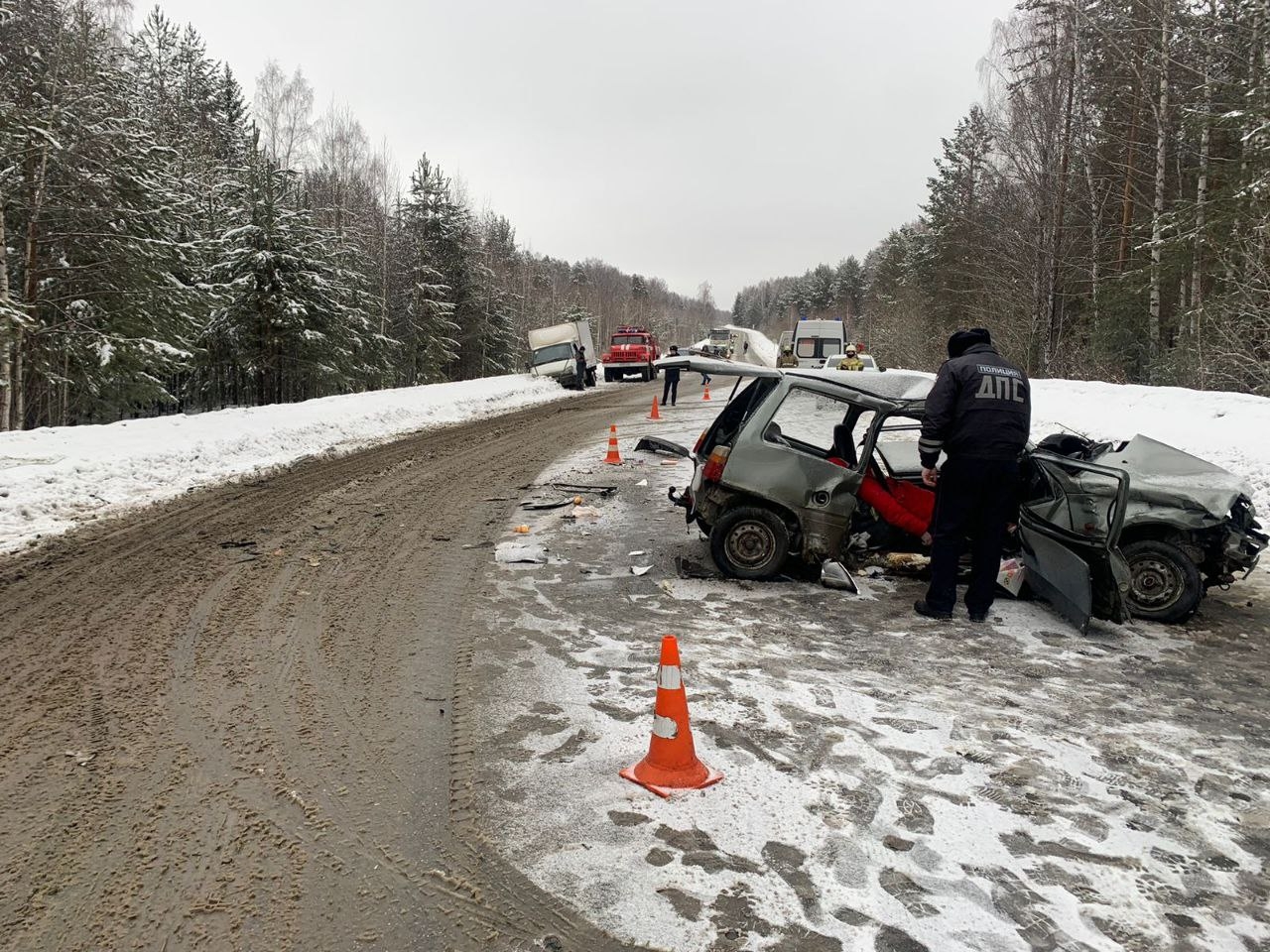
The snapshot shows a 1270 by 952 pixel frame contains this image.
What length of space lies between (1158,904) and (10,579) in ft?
24.6

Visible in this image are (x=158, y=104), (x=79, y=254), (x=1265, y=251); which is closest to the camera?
(x=1265, y=251)

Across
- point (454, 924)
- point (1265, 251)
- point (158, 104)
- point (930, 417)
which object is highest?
point (158, 104)

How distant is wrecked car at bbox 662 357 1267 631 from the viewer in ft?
17.1

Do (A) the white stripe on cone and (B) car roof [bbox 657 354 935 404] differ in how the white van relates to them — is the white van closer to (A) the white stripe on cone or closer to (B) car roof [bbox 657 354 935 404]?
(B) car roof [bbox 657 354 935 404]

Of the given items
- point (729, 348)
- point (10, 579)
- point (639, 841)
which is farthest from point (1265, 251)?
point (729, 348)

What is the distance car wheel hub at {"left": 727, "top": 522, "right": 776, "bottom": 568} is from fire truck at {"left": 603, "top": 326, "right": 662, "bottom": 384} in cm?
2953

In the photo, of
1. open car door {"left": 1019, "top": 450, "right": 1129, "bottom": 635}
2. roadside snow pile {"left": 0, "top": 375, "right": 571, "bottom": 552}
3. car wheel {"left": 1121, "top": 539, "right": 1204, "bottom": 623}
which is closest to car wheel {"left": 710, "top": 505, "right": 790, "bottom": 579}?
open car door {"left": 1019, "top": 450, "right": 1129, "bottom": 635}

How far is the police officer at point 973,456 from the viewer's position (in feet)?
16.6

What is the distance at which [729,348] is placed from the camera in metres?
53.5

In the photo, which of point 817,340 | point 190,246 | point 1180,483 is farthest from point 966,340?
point 817,340

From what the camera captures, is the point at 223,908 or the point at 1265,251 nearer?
the point at 223,908

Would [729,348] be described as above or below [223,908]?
above

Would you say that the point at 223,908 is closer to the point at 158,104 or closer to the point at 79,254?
the point at 79,254

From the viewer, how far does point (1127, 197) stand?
2039 cm
